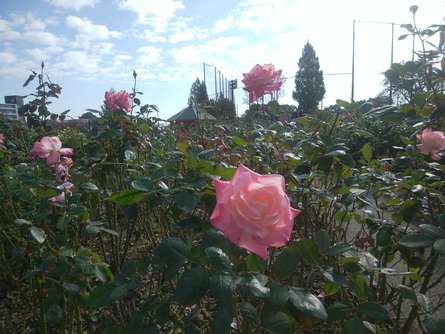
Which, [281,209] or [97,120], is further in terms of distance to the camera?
[97,120]

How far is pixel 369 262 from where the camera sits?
962mm

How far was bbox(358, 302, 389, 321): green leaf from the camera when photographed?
2.86 feet

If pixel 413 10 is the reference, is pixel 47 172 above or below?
below

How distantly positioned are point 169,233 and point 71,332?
0.62 m

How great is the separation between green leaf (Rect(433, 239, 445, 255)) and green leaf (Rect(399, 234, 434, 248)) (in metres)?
0.03

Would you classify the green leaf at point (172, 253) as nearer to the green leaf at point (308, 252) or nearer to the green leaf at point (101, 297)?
the green leaf at point (101, 297)

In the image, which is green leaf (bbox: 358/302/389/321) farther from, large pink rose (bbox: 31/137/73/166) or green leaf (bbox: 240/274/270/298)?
large pink rose (bbox: 31/137/73/166)

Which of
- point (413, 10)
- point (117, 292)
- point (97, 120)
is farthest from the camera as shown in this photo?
point (97, 120)

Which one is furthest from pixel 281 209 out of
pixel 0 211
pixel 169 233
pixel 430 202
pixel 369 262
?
pixel 0 211

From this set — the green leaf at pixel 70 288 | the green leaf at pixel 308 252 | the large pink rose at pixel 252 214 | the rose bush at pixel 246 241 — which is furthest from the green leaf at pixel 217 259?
the green leaf at pixel 70 288

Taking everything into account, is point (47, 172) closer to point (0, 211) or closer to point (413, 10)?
point (0, 211)

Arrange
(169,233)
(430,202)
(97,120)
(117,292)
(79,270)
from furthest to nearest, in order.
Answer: (97,120) → (169,233) → (430,202) → (79,270) → (117,292)

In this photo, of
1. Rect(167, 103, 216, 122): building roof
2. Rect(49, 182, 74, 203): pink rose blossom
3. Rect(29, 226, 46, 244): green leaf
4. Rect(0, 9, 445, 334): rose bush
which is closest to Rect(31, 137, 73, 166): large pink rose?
Rect(0, 9, 445, 334): rose bush

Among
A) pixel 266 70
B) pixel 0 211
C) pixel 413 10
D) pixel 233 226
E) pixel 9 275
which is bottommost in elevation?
pixel 9 275
